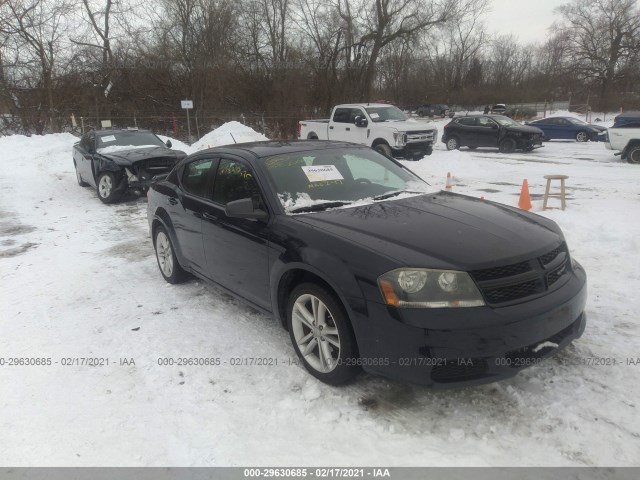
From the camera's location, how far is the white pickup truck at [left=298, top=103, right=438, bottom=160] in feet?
48.5

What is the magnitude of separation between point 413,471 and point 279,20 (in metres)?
Answer: 34.4

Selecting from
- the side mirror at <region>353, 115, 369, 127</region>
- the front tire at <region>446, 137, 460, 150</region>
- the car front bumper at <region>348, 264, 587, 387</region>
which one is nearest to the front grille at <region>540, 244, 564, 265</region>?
the car front bumper at <region>348, 264, 587, 387</region>

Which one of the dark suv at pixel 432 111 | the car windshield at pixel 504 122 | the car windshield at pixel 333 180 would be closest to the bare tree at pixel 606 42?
the dark suv at pixel 432 111

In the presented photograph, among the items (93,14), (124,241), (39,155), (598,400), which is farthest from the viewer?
(93,14)

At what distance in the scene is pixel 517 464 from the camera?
8.13 feet

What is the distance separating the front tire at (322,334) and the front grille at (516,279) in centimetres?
87

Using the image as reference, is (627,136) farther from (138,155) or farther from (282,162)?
(282,162)

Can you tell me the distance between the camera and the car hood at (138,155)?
32.9 feet

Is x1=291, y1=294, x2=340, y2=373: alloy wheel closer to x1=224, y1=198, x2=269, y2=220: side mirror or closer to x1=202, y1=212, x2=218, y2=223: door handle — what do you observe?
x1=224, y1=198, x2=269, y2=220: side mirror

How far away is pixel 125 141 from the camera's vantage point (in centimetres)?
1122

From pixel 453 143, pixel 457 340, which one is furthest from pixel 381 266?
pixel 453 143

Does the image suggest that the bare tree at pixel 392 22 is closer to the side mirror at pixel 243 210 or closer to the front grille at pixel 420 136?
the front grille at pixel 420 136

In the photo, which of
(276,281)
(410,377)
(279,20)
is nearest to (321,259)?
(276,281)

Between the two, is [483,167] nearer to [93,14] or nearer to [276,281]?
[276,281]
